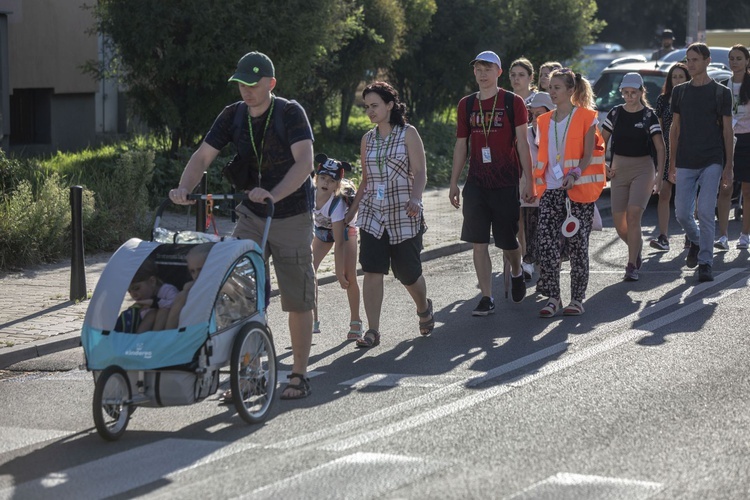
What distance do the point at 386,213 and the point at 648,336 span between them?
6.80 feet

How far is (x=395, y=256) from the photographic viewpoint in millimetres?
8875

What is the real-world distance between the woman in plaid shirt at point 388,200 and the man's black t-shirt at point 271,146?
1.44 m

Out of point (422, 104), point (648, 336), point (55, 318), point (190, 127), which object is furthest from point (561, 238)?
point (422, 104)

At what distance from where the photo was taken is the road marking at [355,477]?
211 inches

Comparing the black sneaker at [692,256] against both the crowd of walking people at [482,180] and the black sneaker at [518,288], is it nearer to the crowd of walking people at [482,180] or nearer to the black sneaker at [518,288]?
the crowd of walking people at [482,180]

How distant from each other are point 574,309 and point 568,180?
103cm

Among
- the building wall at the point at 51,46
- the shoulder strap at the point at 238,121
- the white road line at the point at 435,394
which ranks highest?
the building wall at the point at 51,46

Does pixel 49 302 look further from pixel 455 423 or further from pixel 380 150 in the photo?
pixel 455 423

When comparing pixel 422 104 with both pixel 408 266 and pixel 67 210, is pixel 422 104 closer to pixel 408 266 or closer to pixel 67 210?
pixel 67 210

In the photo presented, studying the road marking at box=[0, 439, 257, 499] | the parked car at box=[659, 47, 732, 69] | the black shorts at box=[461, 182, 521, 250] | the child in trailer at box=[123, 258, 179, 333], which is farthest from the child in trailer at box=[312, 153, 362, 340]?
the parked car at box=[659, 47, 732, 69]

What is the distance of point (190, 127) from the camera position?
16938 mm

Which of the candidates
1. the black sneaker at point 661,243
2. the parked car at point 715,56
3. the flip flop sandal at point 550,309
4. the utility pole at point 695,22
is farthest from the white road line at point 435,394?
the utility pole at point 695,22

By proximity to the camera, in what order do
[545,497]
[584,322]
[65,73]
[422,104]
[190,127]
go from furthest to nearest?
[422,104] < [65,73] < [190,127] < [584,322] < [545,497]

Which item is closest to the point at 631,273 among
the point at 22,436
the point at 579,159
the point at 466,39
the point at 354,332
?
the point at 579,159
